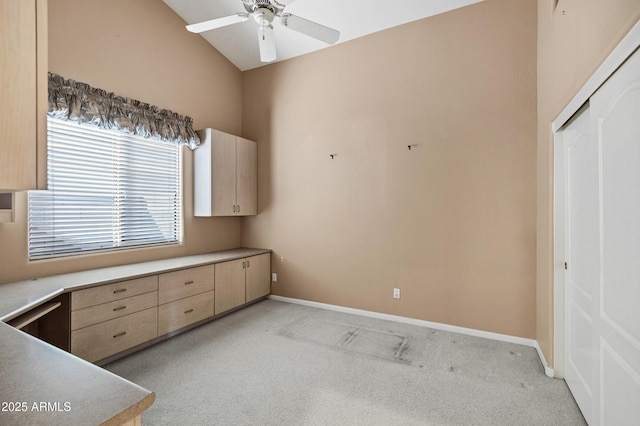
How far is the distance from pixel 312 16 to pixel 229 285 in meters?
3.30

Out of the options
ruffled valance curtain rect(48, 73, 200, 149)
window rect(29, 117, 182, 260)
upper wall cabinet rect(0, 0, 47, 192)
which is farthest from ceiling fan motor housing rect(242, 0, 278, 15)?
window rect(29, 117, 182, 260)

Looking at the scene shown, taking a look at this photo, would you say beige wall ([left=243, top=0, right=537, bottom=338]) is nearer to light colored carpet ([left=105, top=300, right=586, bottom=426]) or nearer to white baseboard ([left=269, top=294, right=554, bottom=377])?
white baseboard ([left=269, top=294, right=554, bottom=377])

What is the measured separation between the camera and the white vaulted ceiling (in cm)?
325

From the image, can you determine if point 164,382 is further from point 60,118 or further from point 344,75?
point 344,75

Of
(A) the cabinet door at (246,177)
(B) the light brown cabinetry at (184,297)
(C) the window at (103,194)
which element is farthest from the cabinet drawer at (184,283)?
(A) the cabinet door at (246,177)

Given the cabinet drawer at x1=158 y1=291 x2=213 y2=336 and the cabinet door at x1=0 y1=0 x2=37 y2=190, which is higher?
the cabinet door at x1=0 y1=0 x2=37 y2=190

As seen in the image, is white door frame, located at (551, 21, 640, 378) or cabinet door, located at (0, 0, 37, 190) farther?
white door frame, located at (551, 21, 640, 378)

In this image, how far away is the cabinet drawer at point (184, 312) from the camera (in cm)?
297

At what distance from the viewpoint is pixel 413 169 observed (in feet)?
11.4

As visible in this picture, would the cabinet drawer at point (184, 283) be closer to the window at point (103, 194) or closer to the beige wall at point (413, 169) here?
→ the window at point (103, 194)

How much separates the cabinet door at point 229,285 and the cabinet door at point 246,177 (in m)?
0.79

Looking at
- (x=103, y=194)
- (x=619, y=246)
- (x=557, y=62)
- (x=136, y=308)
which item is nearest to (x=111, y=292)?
(x=136, y=308)

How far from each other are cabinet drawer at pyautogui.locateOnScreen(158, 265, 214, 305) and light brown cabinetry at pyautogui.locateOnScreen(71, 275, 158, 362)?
85mm

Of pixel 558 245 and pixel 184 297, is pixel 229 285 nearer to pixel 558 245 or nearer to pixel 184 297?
pixel 184 297
